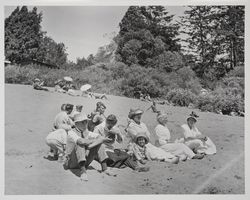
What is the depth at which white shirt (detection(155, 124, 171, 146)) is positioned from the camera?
17.4 feet

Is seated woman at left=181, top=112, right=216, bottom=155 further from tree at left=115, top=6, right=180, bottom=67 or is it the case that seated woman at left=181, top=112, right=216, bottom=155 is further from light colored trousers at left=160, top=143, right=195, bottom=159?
tree at left=115, top=6, right=180, bottom=67

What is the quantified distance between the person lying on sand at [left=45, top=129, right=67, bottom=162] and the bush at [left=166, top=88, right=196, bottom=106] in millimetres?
1464

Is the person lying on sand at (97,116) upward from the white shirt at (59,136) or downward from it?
upward

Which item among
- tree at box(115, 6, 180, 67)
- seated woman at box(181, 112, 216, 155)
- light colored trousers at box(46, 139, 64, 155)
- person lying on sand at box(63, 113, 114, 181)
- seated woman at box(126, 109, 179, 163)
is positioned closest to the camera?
person lying on sand at box(63, 113, 114, 181)

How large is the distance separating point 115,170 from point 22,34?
2144mm

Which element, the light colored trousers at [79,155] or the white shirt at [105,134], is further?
the white shirt at [105,134]

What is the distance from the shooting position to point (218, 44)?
5605 millimetres

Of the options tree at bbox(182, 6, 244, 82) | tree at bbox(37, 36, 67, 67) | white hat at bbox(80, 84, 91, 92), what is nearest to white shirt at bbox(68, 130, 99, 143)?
white hat at bbox(80, 84, 91, 92)

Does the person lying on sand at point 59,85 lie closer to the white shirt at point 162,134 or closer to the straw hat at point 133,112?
the straw hat at point 133,112

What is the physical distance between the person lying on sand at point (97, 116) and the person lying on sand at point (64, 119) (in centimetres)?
24

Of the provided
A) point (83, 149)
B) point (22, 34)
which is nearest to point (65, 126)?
point (83, 149)

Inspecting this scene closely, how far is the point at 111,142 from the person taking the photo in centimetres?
523

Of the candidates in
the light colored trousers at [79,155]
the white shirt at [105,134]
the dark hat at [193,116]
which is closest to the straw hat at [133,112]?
the white shirt at [105,134]

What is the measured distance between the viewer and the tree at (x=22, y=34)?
529 cm
